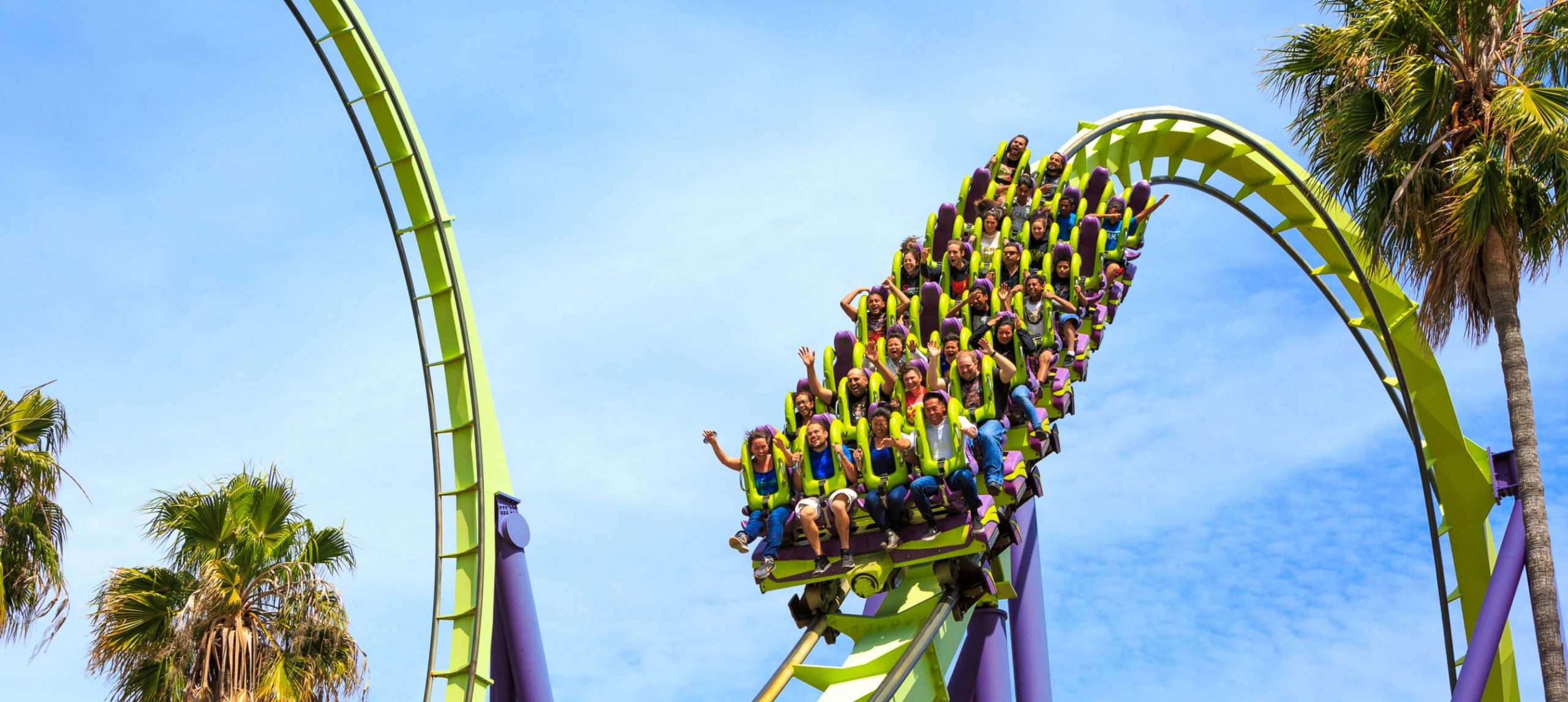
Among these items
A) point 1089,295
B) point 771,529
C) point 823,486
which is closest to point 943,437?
point 823,486

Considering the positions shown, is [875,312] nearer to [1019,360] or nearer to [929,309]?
[929,309]

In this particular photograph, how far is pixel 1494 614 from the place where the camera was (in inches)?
327

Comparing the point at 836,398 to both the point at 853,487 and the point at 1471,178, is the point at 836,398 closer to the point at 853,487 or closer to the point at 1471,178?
the point at 853,487

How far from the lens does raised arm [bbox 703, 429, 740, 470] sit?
26.6ft

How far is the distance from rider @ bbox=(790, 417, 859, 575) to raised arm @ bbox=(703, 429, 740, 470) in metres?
0.34

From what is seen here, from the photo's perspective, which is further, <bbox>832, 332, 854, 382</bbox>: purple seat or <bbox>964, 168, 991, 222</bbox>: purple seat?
<bbox>964, 168, 991, 222</bbox>: purple seat

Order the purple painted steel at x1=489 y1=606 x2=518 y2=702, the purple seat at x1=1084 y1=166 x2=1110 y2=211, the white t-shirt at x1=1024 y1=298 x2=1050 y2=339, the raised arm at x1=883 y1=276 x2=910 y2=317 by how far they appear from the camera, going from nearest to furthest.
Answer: the purple painted steel at x1=489 y1=606 x2=518 y2=702
the white t-shirt at x1=1024 y1=298 x2=1050 y2=339
the raised arm at x1=883 y1=276 x2=910 y2=317
the purple seat at x1=1084 y1=166 x2=1110 y2=211

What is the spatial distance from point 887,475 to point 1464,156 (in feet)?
10.6

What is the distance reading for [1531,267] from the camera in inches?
303

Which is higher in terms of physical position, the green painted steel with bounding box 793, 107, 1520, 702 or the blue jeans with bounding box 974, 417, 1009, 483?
the green painted steel with bounding box 793, 107, 1520, 702

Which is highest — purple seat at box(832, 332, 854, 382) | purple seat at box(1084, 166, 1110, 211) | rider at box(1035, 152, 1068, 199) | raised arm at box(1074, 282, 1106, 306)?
rider at box(1035, 152, 1068, 199)

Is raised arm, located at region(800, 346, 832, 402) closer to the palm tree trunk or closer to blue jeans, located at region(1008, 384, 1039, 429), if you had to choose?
blue jeans, located at region(1008, 384, 1039, 429)

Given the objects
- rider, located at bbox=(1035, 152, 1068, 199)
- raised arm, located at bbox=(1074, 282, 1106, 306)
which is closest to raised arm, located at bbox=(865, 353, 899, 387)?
raised arm, located at bbox=(1074, 282, 1106, 306)

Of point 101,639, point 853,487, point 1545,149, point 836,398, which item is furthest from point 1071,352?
point 101,639
